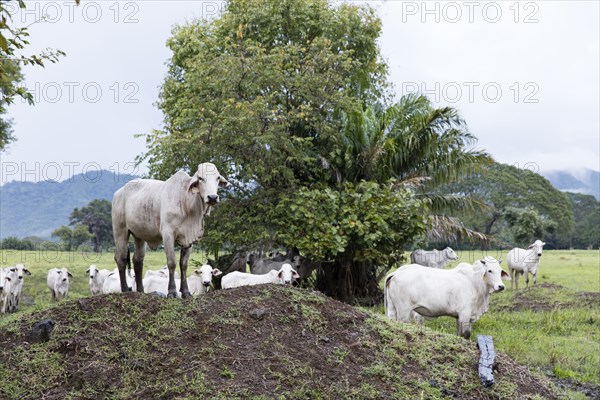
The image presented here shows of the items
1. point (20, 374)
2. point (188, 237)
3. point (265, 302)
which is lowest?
point (20, 374)

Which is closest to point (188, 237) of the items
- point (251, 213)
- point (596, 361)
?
point (596, 361)

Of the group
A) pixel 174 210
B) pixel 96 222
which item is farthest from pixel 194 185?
pixel 96 222

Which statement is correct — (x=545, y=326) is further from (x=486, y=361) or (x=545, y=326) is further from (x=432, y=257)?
(x=432, y=257)

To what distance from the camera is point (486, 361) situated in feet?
26.6

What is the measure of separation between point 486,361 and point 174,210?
4352mm

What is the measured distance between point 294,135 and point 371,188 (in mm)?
3001

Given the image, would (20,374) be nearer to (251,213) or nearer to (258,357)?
(258,357)

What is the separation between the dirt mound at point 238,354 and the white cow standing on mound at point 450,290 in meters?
2.62

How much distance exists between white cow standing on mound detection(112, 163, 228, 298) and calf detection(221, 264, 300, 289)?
205 inches

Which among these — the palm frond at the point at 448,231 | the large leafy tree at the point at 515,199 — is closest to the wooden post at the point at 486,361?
the palm frond at the point at 448,231

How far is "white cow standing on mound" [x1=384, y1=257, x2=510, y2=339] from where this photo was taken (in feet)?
37.4

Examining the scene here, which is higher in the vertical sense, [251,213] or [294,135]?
[294,135]

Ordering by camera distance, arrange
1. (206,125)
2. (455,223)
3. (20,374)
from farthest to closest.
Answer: (455,223)
(206,125)
(20,374)

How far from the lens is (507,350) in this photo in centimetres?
1143
